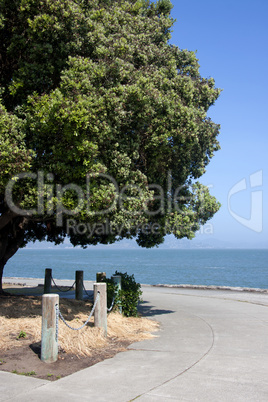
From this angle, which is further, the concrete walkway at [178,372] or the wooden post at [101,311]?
the wooden post at [101,311]

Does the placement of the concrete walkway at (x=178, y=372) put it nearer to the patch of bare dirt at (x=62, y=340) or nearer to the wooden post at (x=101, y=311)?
the patch of bare dirt at (x=62, y=340)

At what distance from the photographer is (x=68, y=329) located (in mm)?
8992

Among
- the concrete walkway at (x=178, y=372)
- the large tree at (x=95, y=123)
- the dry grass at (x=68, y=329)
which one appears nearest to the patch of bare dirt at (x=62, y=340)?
the dry grass at (x=68, y=329)

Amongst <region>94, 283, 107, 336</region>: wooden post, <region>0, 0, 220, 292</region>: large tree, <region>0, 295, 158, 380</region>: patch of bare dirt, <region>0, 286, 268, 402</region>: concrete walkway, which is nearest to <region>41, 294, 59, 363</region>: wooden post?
<region>0, 295, 158, 380</region>: patch of bare dirt

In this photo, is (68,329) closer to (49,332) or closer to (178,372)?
(49,332)

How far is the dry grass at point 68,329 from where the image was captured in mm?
8219

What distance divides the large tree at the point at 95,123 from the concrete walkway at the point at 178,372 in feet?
11.6

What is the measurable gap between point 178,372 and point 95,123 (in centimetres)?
590

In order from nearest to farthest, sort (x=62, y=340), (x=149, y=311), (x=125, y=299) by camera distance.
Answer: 1. (x=62, y=340)
2. (x=125, y=299)
3. (x=149, y=311)

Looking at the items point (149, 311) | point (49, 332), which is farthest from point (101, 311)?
point (149, 311)

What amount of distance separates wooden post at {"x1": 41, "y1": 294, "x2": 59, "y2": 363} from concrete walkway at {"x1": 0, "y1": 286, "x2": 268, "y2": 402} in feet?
2.64

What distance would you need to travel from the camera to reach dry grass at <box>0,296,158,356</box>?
27.0ft

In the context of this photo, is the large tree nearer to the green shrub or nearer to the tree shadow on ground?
the green shrub

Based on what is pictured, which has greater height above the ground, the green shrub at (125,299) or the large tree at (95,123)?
the large tree at (95,123)
